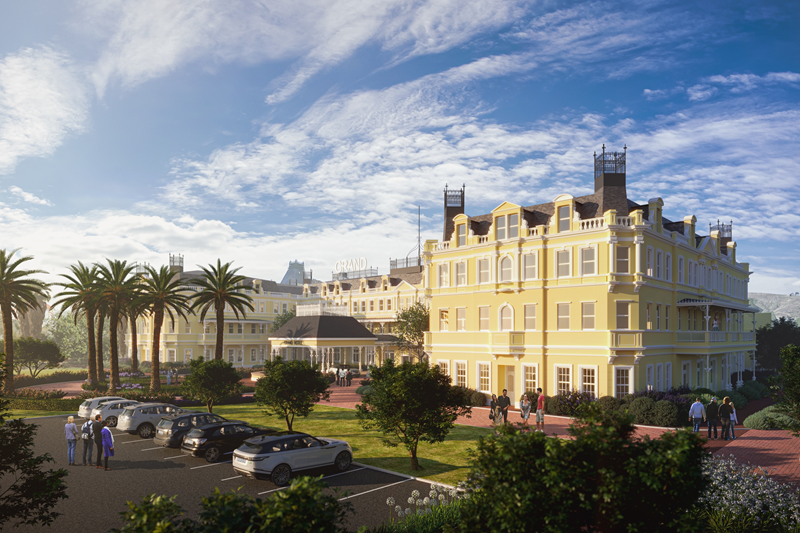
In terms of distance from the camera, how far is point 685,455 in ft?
25.2

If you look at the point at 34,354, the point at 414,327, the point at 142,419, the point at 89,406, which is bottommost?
the point at 34,354

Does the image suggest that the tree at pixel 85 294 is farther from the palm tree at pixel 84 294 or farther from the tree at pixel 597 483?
the tree at pixel 597 483

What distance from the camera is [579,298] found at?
3512 centimetres

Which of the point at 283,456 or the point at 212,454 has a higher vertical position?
the point at 283,456

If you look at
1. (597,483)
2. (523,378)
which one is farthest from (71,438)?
(523,378)

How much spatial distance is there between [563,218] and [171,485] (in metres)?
28.4

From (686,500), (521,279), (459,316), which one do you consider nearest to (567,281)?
(521,279)

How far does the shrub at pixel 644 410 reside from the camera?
30.1 metres

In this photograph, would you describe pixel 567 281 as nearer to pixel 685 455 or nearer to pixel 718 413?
pixel 718 413

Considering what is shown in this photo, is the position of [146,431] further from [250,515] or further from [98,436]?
[250,515]

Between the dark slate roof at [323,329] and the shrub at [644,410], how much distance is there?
115 feet

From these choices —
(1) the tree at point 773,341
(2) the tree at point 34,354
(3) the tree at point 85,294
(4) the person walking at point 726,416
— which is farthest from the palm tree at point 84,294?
(1) the tree at point 773,341

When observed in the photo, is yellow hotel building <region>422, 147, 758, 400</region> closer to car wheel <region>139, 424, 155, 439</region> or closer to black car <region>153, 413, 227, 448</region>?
black car <region>153, 413, 227, 448</region>

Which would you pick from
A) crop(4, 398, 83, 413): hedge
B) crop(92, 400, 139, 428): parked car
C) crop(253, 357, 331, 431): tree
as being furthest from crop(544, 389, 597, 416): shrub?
crop(4, 398, 83, 413): hedge
